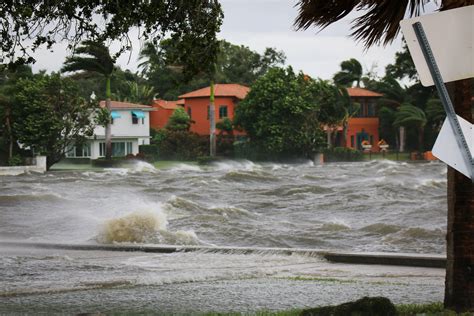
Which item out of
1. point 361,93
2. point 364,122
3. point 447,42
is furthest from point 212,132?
point 447,42

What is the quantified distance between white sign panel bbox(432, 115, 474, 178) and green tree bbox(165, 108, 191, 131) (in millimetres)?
73864

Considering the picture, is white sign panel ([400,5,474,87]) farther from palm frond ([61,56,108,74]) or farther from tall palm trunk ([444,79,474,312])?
palm frond ([61,56,108,74])

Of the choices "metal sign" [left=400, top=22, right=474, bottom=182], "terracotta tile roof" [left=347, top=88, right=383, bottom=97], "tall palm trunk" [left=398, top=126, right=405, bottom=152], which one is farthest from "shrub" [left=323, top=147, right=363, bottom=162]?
"metal sign" [left=400, top=22, right=474, bottom=182]

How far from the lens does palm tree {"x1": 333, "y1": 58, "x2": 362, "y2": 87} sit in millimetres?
93044

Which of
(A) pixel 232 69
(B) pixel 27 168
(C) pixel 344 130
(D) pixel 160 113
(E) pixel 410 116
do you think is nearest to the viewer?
(B) pixel 27 168

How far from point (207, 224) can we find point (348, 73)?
69.3 metres

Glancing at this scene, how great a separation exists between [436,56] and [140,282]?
22.1 feet

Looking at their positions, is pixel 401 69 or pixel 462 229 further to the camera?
pixel 401 69

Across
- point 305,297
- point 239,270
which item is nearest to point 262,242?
point 239,270

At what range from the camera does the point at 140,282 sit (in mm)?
11258

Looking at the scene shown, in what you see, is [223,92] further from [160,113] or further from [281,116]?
[281,116]

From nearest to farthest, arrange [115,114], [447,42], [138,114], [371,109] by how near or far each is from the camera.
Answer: [447,42]
[115,114]
[138,114]
[371,109]

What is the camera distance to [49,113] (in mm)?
62844

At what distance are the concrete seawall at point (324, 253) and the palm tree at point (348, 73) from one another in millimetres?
77444
